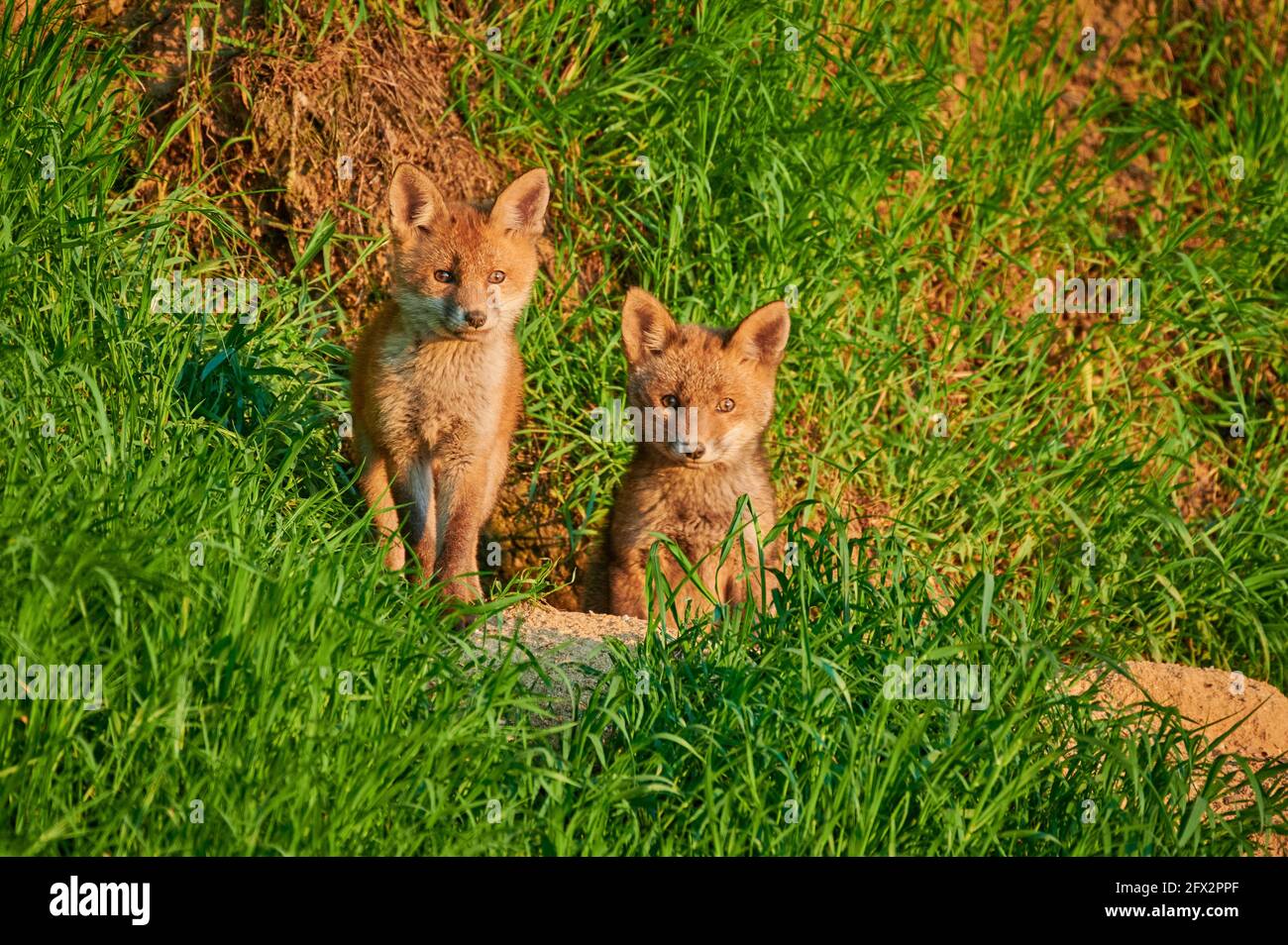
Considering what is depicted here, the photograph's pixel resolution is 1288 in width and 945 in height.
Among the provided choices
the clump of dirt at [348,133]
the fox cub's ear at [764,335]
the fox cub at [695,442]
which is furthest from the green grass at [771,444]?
the fox cub's ear at [764,335]

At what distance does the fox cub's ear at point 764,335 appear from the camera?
5633mm

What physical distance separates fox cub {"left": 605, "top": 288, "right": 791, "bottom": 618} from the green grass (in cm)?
35

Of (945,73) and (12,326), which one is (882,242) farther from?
(12,326)

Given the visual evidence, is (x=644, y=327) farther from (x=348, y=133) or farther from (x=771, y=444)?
(x=348, y=133)

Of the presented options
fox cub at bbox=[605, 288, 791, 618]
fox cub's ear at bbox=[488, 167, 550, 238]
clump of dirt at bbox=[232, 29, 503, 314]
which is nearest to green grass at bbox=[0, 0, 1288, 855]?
clump of dirt at bbox=[232, 29, 503, 314]

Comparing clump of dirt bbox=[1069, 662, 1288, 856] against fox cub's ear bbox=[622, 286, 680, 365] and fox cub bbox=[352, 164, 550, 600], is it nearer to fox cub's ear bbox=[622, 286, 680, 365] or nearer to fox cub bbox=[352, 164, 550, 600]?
fox cub's ear bbox=[622, 286, 680, 365]

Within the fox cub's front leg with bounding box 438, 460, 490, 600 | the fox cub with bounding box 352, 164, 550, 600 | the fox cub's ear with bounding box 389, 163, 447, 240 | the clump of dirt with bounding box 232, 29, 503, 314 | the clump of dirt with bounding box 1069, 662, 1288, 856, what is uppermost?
the clump of dirt with bounding box 232, 29, 503, 314

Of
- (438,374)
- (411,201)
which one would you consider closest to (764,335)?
(438,374)

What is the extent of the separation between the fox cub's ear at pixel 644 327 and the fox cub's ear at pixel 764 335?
27 cm

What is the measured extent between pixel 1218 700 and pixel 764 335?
230 centimetres

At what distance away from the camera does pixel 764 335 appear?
571 cm

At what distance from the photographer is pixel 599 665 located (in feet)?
14.8

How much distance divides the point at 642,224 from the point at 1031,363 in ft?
6.88

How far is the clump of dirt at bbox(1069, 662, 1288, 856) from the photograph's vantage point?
17.4 ft
